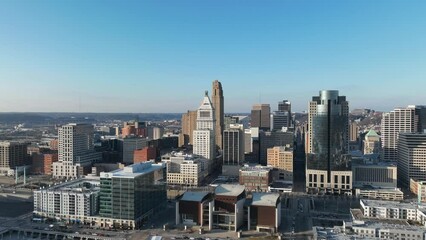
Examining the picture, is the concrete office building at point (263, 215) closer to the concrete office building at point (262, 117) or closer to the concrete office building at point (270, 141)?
the concrete office building at point (270, 141)

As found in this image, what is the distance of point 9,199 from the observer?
70062 millimetres

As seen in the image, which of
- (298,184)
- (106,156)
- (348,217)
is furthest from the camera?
(106,156)

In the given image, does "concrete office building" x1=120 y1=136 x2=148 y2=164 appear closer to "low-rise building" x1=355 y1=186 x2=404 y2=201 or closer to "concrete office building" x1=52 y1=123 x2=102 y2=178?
"concrete office building" x1=52 y1=123 x2=102 y2=178

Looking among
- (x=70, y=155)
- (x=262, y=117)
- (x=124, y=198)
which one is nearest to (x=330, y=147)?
(x=124, y=198)

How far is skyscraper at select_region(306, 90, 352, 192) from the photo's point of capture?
7862cm

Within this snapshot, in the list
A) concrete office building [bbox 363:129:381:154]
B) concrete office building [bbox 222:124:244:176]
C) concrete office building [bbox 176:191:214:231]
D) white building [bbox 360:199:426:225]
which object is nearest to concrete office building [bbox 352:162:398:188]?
white building [bbox 360:199:426:225]

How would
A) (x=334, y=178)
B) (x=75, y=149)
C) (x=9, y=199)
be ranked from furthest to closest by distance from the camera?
(x=75, y=149) → (x=334, y=178) → (x=9, y=199)

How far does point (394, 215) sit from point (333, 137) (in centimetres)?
2728

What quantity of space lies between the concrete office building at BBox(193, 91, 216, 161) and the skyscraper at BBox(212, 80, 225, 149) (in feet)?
36.2

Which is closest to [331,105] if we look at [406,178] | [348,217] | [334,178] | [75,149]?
[334,178]

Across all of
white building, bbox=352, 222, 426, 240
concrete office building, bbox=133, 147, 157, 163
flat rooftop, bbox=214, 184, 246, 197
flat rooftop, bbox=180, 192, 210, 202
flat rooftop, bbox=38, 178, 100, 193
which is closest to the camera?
white building, bbox=352, 222, 426, 240

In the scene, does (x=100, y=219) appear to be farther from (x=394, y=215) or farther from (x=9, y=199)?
(x=394, y=215)

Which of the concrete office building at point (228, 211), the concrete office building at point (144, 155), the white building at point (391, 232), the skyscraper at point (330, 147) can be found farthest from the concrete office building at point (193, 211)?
the concrete office building at point (144, 155)

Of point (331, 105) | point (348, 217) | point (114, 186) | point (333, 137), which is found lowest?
point (348, 217)
